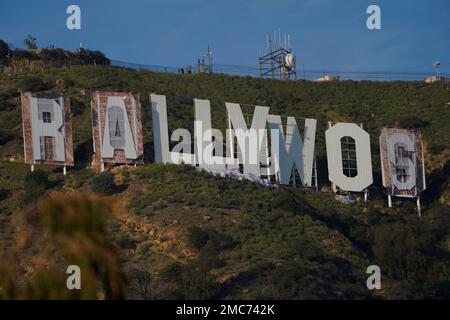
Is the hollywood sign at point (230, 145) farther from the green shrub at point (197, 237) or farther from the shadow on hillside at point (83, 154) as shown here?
the green shrub at point (197, 237)

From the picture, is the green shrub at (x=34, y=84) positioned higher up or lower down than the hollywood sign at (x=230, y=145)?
higher up

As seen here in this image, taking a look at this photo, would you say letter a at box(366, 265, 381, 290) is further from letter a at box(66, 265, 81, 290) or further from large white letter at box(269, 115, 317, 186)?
letter a at box(66, 265, 81, 290)

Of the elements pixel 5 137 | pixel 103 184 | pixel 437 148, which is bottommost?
pixel 103 184

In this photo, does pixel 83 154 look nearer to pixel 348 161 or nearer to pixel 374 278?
pixel 348 161

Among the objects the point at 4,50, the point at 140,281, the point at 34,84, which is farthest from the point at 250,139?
the point at 4,50

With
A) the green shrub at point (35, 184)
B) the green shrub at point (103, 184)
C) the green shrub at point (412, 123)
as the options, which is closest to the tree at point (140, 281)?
the green shrub at point (103, 184)

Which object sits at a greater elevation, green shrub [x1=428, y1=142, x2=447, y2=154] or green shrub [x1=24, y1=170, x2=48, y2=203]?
green shrub [x1=428, y1=142, x2=447, y2=154]

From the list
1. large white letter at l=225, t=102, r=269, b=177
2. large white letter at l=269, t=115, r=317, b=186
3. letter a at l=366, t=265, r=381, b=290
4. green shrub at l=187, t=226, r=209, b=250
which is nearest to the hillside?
green shrub at l=187, t=226, r=209, b=250
